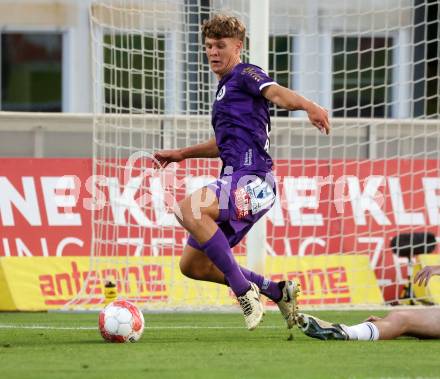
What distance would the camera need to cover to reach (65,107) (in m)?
21.1

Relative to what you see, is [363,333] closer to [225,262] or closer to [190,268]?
[225,262]

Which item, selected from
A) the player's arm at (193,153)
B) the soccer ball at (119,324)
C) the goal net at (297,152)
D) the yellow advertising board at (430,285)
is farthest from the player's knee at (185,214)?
the yellow advertising board at (430,285)

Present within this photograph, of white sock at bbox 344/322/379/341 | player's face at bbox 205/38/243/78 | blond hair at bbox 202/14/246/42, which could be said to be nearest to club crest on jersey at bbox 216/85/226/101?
player's face at bbox 205/38/243/78

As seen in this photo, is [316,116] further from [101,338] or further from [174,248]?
[174,248]

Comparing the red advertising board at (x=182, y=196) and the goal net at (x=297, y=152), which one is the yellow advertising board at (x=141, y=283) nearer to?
the goal net at (x=297, y=152)

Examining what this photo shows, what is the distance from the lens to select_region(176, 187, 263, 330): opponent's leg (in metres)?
7.37

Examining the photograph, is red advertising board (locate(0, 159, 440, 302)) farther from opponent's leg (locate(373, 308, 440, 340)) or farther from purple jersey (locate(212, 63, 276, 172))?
opponent's leg (locate(373, 308, 440, 340))

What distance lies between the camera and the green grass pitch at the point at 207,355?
18.3 feet

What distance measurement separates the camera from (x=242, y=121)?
7.71 meters

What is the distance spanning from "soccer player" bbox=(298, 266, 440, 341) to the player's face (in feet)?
5.64

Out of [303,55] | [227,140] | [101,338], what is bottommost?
[101,338]

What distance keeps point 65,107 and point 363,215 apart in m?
9.35

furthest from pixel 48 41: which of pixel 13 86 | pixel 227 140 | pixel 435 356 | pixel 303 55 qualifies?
pixel 435 356

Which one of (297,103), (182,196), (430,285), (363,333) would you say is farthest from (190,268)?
(430,285)
